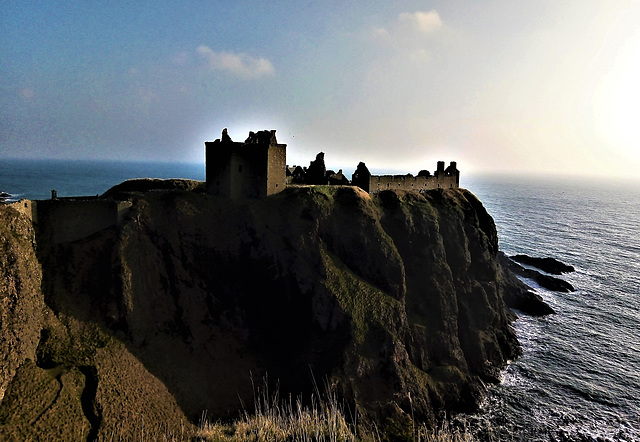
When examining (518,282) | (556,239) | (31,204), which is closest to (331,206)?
(31,204)

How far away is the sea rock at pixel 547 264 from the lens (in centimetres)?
8406

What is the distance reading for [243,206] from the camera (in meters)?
46.1

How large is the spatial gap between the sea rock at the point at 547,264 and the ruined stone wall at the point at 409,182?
35.0m

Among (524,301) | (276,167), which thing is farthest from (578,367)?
(276,167)

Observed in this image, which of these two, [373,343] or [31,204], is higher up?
[31,204]

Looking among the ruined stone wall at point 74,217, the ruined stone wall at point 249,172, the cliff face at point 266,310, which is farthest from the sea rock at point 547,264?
the ruined stone wall at point 74,217

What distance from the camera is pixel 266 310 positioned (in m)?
41.5

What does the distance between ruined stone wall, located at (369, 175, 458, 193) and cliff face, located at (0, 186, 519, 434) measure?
558 centimetres

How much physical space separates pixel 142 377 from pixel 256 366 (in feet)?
34.7

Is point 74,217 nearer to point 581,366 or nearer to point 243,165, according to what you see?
point 243,165

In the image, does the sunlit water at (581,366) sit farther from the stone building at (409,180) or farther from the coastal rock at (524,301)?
the stone building at (409,180)

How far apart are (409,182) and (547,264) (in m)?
48.0

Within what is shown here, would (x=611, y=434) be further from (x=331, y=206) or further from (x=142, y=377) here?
(x=142, y=377)

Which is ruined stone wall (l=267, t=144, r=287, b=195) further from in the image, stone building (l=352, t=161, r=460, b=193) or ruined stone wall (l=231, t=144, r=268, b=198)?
stone building (l=352, t=161, r=460, b=193)
